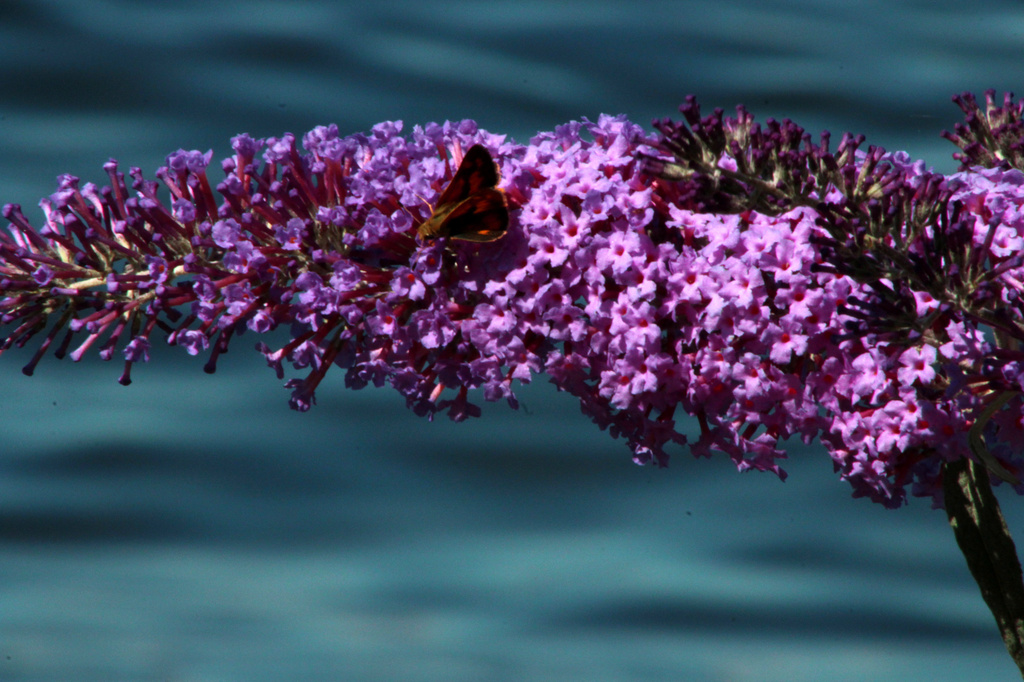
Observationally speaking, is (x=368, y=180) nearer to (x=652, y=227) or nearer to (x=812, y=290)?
(x=652, y=227)

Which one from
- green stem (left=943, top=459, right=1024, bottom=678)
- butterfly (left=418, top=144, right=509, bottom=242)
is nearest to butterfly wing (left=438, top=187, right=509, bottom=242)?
butterfly (left=418, top=144, right=509, bottom=242)

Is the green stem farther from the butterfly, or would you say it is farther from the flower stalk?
the butterfly

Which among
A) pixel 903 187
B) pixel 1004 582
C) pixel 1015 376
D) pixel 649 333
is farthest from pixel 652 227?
pixel 1004 582

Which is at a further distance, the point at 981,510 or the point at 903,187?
the point at 981,510

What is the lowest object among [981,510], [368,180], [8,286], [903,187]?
[8,286]

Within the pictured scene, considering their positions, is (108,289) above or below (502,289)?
below

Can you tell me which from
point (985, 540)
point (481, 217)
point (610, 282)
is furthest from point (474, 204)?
point (985, 540)

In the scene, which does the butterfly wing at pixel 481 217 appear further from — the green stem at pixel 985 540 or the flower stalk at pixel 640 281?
the green stem at pixel 985 540

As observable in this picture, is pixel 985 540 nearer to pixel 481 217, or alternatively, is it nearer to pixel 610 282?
pixel 610 282

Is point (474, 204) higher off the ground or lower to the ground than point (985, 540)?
higher
